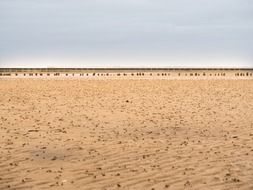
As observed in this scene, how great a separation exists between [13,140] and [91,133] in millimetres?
2709

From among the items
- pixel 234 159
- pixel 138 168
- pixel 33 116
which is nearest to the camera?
pixel 138 168

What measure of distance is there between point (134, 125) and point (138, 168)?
23.9 ft

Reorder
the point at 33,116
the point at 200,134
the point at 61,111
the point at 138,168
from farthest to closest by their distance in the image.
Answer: the point at 61,111 → the point at 33,116 → the point at 200,134 → the point at 138,168

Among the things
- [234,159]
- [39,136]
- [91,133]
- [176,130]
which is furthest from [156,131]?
[234,159]

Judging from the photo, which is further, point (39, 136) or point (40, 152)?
point (39, 136)

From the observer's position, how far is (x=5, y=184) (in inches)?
378

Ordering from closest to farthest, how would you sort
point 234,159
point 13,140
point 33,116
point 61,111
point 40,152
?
point 234,159
point 40,152
point 13,140
point 33,116
point 61,111

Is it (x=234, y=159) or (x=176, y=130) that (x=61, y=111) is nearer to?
(x=176, y=130)

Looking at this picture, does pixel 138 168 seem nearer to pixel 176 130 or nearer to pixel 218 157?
pixel 218 157

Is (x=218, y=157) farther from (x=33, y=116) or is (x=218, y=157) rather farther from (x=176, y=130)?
(x=33, y=116)

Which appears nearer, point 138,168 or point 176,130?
point 138,168

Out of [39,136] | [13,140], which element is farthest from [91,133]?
[13,140]

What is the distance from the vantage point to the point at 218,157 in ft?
39.5

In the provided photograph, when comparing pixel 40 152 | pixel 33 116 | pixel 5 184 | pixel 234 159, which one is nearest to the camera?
pixel 5 184
